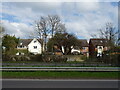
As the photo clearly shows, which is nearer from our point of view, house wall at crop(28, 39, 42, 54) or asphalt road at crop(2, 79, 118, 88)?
asphalt road at crop(2, 79, 118, 88)

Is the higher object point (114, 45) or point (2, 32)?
point (2, 32)

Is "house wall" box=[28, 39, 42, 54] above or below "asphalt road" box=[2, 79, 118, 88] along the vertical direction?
above

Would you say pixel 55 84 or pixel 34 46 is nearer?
pixel 55 84

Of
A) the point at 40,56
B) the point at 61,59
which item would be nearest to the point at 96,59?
the point at 61,59

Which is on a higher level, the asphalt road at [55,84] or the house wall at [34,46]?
the house wall at [34,46]

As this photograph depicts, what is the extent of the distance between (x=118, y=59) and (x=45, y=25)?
92.2 feet

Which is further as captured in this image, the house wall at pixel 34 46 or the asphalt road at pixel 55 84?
the house wall at pixel 34 46

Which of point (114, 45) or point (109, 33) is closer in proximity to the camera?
point (114, 45)

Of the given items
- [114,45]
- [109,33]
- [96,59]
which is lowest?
[96,59]

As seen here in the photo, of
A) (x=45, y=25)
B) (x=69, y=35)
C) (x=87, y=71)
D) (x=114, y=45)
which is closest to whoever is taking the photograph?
(x=87, y=71)

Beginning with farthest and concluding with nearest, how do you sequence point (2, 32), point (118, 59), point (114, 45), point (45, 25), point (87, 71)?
point (45, 25), point (2, 32), point (114, 45), point (118, 59), point (87, 71)

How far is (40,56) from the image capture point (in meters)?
Answer: 37.6

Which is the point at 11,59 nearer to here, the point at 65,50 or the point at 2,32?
the point at 2,32

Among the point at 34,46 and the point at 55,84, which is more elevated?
the point at 34,46
